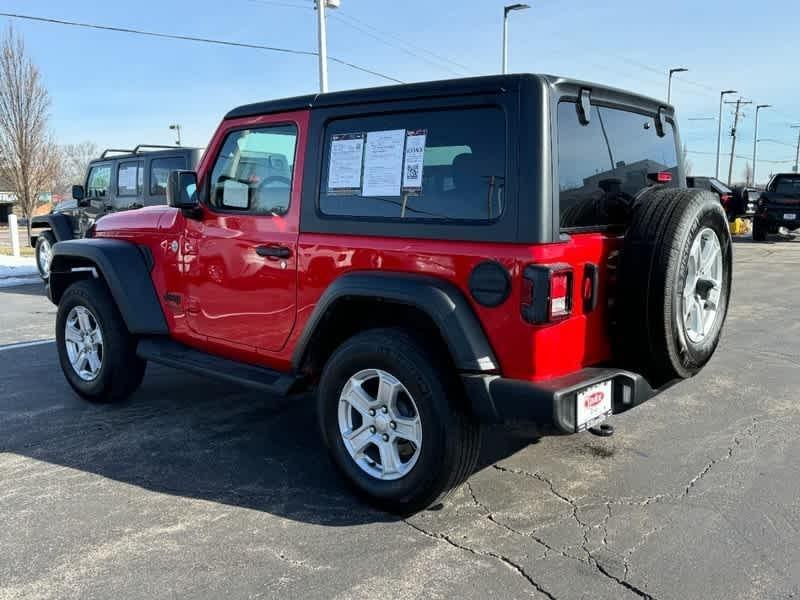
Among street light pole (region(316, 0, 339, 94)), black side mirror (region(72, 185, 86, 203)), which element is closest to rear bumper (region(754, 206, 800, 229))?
street light pole (region(316, 0, 339, 94))

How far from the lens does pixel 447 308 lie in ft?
9.46

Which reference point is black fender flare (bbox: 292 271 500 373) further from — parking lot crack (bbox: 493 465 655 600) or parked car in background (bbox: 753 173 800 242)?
parked car in background (bbox: 753 173 800 242)

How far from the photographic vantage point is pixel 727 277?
3.74 meters

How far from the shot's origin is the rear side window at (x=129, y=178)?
10039 mm

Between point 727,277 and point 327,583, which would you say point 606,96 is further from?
point 327,583

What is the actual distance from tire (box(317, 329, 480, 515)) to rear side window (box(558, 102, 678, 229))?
89cm

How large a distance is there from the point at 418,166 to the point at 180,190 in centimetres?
169

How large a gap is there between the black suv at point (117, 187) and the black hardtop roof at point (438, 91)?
18.8 feet

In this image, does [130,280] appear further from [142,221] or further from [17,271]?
[17,271]

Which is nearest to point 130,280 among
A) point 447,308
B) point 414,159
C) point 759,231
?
point 414,159

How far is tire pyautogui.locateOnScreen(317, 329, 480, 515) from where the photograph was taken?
118 inches

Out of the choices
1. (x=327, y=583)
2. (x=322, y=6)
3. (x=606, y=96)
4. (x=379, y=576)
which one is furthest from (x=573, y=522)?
(x=322, y=6)

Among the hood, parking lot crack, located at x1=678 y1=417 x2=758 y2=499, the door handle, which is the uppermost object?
the hood

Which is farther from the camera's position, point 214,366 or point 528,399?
point 214,366
